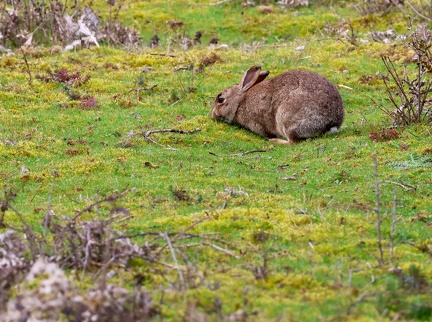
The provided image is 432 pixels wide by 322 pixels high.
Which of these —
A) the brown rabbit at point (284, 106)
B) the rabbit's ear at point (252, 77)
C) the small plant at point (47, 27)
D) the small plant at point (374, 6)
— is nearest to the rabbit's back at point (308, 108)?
the brown rabbit at point (284, 106)

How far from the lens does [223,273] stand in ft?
20.7

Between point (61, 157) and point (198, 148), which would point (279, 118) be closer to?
point (198, 148)

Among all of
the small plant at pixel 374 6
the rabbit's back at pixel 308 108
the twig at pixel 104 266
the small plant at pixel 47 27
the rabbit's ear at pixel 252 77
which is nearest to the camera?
the twig at pixel 104 266

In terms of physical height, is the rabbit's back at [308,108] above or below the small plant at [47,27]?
below

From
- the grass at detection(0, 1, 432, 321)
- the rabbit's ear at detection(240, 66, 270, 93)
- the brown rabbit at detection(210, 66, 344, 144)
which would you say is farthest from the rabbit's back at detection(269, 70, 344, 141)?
the rabbit's ear at detection(240, 66, 270, 93)

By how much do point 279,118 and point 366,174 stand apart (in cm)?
292

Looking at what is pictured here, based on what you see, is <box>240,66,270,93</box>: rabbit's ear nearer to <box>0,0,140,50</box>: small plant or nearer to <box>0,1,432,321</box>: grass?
<box>0,1,432,321</box>: grass

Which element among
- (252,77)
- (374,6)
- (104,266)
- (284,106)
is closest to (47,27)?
(252,77)

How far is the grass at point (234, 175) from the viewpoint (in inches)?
236

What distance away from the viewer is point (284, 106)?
40.9 feet

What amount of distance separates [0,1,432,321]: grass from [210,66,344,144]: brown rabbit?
0.30m

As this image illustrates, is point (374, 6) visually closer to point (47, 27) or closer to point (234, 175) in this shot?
point (47, 27)

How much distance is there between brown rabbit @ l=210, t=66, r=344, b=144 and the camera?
12.1m

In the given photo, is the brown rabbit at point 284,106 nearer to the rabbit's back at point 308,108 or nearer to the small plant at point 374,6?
the rabbit's back at point 308,108
